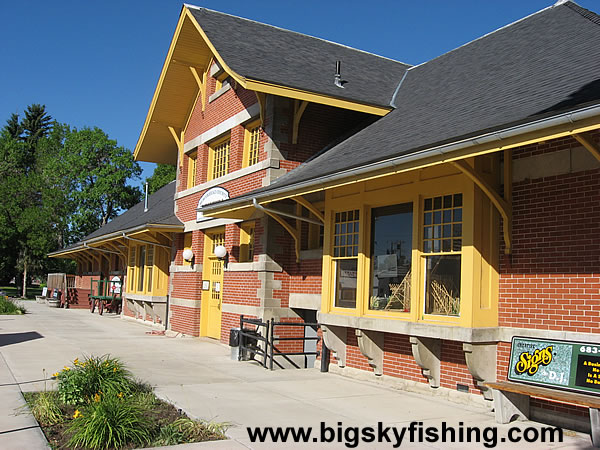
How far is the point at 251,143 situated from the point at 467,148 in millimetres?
8777

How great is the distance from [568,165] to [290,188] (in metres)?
4.37

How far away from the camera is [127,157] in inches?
2067

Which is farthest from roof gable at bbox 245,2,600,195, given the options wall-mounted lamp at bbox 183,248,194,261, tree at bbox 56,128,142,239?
tree at bbox 56,128,142,239

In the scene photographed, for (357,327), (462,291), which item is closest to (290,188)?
(357,327)

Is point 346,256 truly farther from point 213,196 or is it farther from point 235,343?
point 213,196

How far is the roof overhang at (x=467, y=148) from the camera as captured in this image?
5898 millimetres

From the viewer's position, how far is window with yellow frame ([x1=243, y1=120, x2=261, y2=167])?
14.9m

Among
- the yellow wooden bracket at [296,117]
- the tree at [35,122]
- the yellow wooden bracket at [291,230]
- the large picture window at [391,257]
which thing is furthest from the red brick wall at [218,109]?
the tree at [35,122]

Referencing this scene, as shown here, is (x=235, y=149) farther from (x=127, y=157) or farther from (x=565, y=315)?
(x=127, y=157)

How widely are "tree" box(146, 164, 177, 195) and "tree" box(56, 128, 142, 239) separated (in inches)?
75.8

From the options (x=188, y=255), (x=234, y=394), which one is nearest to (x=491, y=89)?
(x=234, y=394)

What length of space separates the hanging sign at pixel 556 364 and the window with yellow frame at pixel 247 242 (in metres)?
8.06

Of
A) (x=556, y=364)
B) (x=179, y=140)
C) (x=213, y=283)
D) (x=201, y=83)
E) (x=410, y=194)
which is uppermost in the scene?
(x=201, y=83)

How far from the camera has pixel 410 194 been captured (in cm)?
948
